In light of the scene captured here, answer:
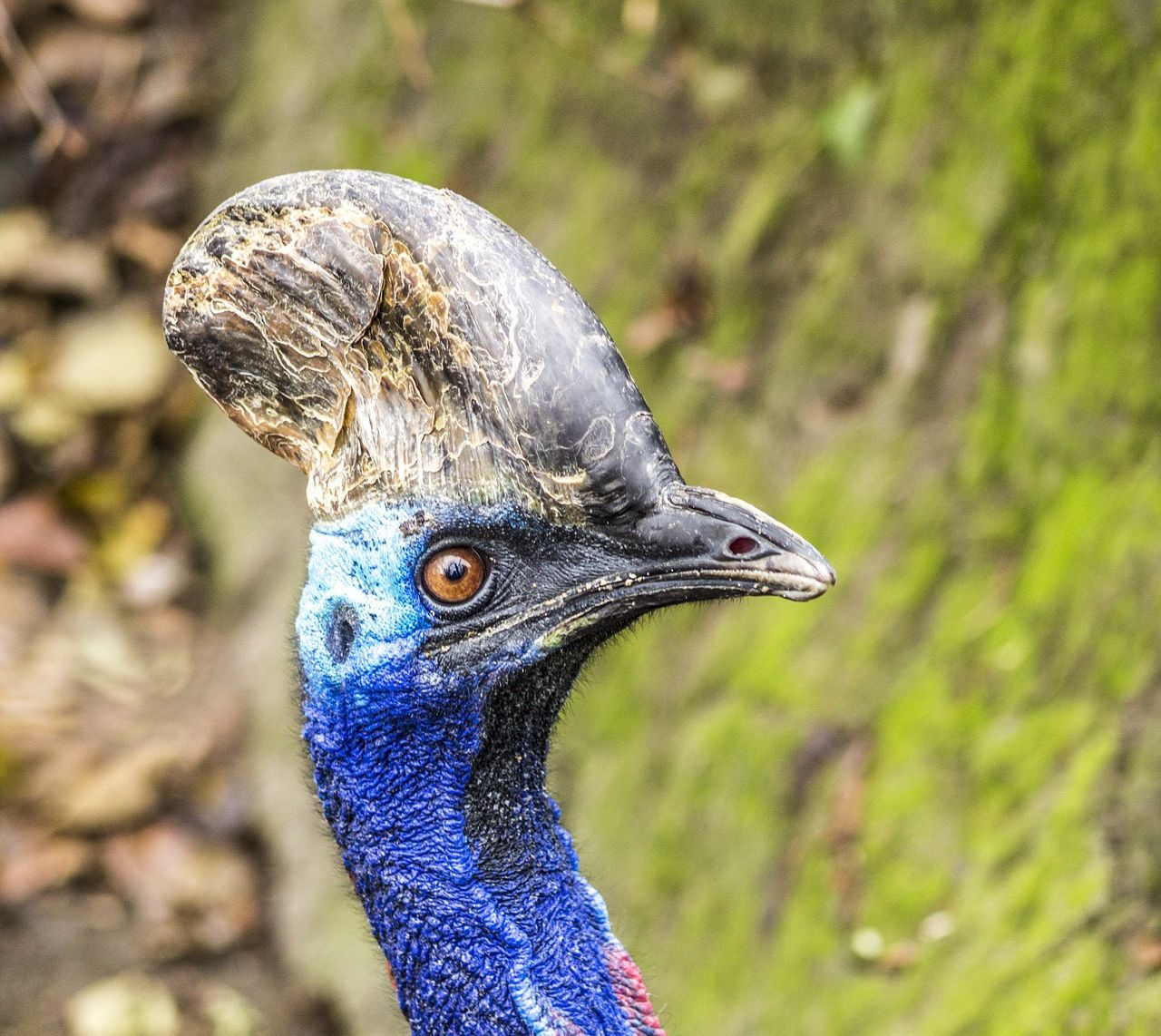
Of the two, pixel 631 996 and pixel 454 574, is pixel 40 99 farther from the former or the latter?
pixel 631 996

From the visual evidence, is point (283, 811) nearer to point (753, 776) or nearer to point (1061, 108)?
point (753, 776)

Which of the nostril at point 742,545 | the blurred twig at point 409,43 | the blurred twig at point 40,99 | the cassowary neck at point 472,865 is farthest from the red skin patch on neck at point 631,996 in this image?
the blurred twig at point 40,99

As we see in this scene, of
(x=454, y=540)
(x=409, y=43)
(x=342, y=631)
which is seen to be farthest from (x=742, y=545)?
(x=409, y=43)

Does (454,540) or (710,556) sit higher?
(454,540)

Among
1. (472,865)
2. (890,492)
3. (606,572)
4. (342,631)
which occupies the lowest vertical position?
(472,865)

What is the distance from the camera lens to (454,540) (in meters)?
1.95

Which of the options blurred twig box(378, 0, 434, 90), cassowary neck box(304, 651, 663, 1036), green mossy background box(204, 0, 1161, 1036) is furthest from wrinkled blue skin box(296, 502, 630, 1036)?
blurred twig box(378, 0, 434, 90)

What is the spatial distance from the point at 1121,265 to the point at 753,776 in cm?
141

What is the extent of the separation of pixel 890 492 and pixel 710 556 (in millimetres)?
2010

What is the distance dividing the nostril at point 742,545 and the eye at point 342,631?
482 millimetres

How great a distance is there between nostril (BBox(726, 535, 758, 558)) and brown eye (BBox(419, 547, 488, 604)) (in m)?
0.31

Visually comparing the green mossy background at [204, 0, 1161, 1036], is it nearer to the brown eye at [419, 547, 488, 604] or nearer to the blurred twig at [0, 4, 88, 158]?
the brown eye at [419, 547, 488, 604]

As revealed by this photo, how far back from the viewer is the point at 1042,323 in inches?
138

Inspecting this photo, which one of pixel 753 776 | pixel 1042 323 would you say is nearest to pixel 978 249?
pixel 1042 323
